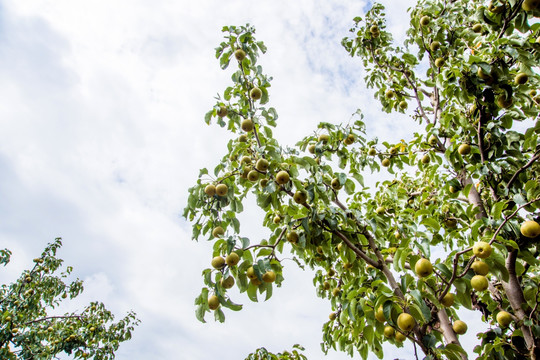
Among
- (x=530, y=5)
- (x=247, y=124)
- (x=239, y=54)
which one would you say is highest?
(x=239, y=54)

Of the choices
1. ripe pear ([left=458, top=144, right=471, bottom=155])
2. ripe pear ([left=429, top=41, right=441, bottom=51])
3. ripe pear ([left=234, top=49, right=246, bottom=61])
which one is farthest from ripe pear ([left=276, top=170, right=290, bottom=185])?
ripe pear ([left=429, top=41, right=441, bottom=51])

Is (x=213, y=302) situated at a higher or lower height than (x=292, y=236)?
lower

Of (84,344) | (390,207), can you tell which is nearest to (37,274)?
(84,344)

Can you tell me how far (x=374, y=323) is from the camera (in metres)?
1.96

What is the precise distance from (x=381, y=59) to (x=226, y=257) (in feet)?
15.0

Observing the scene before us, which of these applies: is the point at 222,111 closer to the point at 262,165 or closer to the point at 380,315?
the point at 262,165

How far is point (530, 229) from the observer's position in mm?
1955

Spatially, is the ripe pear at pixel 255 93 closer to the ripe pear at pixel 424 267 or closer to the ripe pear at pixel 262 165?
the ripe pear at pixel 262 165

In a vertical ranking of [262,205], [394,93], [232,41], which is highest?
[394,93]

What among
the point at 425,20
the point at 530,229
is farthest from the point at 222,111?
the point at 425,20

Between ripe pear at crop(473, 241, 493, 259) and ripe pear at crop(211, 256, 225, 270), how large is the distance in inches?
58.7

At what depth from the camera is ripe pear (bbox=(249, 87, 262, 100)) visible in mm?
2926

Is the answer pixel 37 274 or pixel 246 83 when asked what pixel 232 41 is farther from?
pixel 37 274

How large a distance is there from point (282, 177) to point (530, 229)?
63.1 inches
